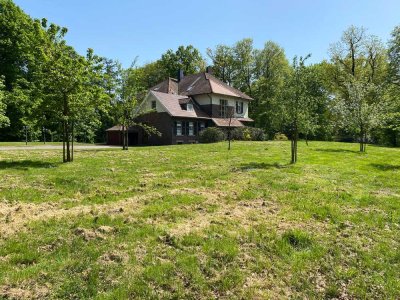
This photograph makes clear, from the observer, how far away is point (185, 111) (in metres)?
39.4

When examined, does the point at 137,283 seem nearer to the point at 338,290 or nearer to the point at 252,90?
the point at 338,290

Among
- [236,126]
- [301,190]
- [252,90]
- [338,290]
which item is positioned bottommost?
[338,290]

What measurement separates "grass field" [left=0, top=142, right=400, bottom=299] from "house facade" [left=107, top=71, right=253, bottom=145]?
24.5 meters

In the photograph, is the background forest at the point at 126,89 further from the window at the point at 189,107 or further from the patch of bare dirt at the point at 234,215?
the patch of bare dirt at the point at 234,215

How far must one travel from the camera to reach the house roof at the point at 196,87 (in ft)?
142

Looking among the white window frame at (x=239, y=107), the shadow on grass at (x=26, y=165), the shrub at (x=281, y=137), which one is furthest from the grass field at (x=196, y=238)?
the white window frame at (x=239, y=107)

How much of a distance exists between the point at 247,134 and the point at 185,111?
841 cm

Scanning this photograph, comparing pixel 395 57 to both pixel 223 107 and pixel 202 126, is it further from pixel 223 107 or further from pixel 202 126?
pixel 202 126

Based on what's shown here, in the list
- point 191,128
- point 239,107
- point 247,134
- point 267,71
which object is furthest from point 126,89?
→ point 267,71

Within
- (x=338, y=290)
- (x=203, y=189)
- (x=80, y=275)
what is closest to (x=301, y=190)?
(x=203, y=189)

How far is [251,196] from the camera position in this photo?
9.14m

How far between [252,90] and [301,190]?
5350 cm

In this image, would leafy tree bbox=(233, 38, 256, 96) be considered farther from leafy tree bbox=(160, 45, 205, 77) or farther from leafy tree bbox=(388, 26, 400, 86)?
leafy tree bbox=(388, 26, 400, 86)

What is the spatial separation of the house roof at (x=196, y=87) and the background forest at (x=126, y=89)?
812 centimetres
